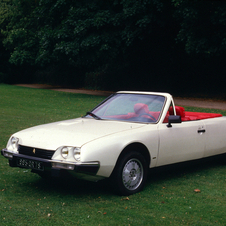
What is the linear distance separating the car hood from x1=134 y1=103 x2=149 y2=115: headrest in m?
0.38

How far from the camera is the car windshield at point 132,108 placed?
6030 mm

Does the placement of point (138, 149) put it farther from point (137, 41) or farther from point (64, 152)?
point (137, 41)

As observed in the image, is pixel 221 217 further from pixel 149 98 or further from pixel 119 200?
pixel 149 98

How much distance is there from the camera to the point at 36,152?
5.05 meters

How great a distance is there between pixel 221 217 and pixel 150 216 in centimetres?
88

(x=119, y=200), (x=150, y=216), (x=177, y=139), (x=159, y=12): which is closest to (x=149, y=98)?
(x=177, y=139)

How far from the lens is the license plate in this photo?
493 centimetres

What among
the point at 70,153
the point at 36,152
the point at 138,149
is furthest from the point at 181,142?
the point at 36,152

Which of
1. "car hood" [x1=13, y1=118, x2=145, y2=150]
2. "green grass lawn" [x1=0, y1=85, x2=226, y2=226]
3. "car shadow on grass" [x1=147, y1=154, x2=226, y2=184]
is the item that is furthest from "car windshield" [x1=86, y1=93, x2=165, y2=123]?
"green grass lawn" [x1=0, y1=85, x2=226, y2=226]

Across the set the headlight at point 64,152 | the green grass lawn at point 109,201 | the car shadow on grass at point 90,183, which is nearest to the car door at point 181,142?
the car shadow on grass at point 90,183

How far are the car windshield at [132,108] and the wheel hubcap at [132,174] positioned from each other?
2.79 feet

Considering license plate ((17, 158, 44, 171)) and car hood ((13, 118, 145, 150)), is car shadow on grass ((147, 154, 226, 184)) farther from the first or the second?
license plate ((17, 158, 44, 171))

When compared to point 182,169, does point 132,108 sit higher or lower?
higher

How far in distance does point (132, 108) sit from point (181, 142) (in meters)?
0.98
